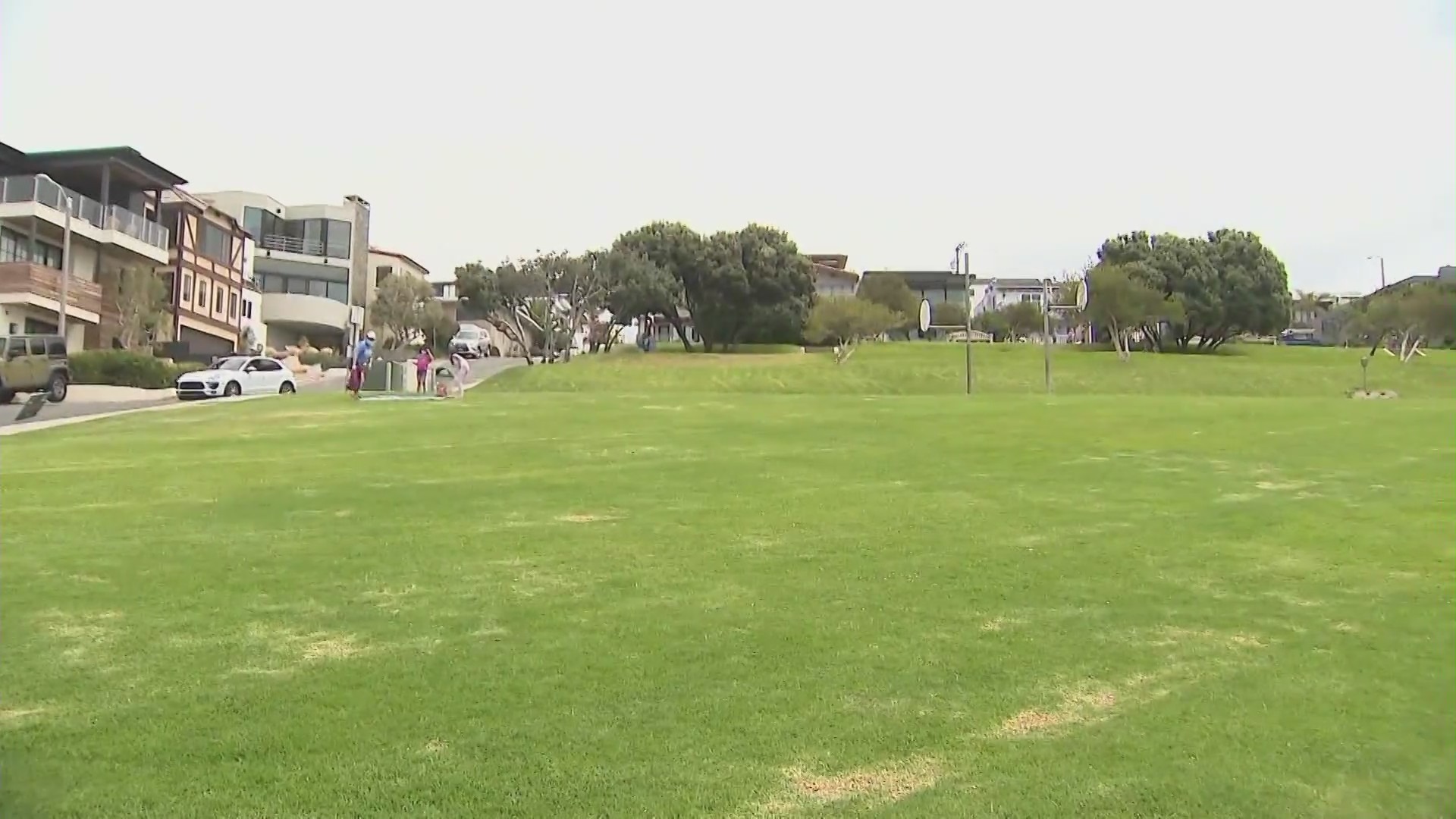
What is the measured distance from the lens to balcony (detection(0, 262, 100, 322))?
40.3 metres

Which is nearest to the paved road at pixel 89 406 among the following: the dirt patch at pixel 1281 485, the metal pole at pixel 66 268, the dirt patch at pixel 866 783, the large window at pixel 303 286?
the metal pole at pixel 66 268

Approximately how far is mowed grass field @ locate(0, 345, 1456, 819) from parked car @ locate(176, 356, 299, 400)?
66.9ft

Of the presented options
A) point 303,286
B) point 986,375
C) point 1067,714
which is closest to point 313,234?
point 303,286

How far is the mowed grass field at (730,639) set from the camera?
4.15 m

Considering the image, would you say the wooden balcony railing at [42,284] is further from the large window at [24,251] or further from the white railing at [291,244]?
the white railing at [291,244]

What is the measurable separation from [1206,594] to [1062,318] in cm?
8571

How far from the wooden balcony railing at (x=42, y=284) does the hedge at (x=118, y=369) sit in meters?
4.72

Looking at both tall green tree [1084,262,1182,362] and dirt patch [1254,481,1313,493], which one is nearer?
dirt patch [1254,481,1313,493]

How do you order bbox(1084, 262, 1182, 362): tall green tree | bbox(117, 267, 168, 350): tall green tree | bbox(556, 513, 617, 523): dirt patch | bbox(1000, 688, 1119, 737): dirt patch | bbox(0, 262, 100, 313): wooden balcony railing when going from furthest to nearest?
1. bbox(1084, 262, 1182, 362): tall green tree
2. bbox(117, 267, 168, 350): tall green tree
3. bbox(0, 262, 100, 313): wooden balcony railing
4. bbox(556, 513, 617, 523): dirt patch
5. bbox(1000, 688, 1119, 737): dirt patch

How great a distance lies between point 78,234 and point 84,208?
4.02ft

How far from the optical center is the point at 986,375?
4612 centimetres

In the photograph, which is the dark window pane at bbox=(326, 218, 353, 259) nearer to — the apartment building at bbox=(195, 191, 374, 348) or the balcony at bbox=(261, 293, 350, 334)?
the apartment building at bbox=(195, 191, 374, 348)

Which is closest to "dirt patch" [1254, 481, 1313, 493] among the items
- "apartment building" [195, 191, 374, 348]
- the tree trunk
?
the tree trunk

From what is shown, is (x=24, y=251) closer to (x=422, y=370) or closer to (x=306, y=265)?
(x=422, y=370)
